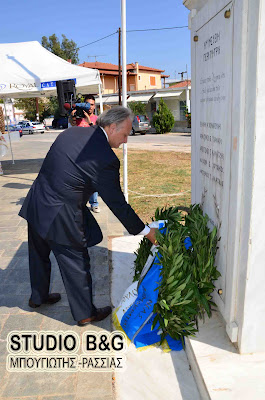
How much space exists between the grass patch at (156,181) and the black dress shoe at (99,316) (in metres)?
2.92

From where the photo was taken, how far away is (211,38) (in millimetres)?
2594

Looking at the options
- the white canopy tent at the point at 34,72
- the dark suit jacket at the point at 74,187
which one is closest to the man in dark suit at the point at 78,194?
the dark suit jacket at the point at 74,187

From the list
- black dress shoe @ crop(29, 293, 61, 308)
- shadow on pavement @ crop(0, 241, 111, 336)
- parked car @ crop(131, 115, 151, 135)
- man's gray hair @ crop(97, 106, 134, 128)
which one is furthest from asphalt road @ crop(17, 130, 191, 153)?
man's gray hair @ crop(97, 106, 134, 128)

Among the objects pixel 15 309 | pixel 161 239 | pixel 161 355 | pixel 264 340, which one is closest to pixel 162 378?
pixel 161 355

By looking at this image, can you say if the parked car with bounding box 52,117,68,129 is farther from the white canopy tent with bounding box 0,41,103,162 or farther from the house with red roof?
the white canopy tent with bounding box 0,41,103,162

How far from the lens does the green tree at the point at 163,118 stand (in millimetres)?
30267

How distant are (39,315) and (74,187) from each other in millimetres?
1320

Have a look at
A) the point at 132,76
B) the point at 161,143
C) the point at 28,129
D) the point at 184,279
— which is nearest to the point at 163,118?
the point at 161,143

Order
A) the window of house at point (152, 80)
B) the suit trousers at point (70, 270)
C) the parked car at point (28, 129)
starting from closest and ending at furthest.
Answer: the suit trousers at point (70, 270), the parked car at point (28, 129), the window of house at point (152, 80)

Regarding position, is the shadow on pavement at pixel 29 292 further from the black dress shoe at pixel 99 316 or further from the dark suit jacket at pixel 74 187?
the dark suit jacket at pixel 74 187

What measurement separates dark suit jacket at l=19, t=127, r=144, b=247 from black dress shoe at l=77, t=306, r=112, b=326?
27.2 inches

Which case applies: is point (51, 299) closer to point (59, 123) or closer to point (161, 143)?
point (161, 143)

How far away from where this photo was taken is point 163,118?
30625mm

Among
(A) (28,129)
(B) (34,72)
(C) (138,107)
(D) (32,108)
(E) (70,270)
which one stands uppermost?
(D) (32,108)
